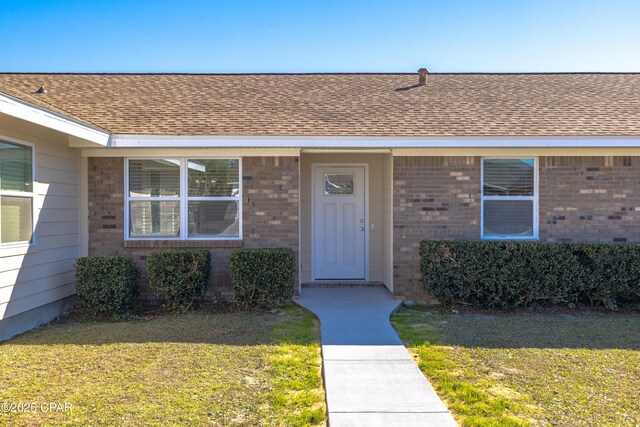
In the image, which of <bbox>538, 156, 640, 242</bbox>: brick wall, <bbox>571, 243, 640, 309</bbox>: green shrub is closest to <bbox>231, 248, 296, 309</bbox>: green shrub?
<bbox>538, 156, 640, 242</bbox>: brick wall

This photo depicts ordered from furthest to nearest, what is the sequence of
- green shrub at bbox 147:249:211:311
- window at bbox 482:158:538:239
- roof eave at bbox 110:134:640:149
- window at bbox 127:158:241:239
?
1. window at bbox 482:158:538:239
2. window at bbox 127:158:241:239
3. roof eave at bbox 110:134:640:149
4. green shrub at bbox 147:249:211:311

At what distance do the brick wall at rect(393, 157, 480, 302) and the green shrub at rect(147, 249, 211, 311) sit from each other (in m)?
3.22

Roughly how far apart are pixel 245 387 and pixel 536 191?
604 centimetres

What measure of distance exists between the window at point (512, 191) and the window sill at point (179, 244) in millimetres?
4326

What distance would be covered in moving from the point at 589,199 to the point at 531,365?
4340 mm

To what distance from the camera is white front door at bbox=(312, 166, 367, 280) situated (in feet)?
30.6

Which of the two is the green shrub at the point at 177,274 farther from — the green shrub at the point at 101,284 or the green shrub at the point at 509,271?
the green shrub at the point at 509,271

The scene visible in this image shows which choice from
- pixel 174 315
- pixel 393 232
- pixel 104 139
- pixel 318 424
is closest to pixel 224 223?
pixel 174 315

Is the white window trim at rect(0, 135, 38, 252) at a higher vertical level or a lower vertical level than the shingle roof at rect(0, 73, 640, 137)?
lower

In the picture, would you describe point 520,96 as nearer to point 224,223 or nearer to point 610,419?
point 224,223

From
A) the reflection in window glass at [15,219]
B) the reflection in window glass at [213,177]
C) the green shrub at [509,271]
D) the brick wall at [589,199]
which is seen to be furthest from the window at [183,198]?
the brick wall at [589,199]

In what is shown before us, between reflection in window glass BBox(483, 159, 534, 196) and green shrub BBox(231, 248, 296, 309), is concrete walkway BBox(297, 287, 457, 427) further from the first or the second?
reflection in window glass BBox(483, 159, 534, 196)

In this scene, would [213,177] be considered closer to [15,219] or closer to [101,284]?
[101,284]

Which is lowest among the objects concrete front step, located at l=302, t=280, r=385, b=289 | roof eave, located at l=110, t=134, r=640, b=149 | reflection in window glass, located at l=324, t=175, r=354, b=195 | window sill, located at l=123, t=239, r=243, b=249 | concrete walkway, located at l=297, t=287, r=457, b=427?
concrete walkway, located at l=297, t=287, r=457, b=427
